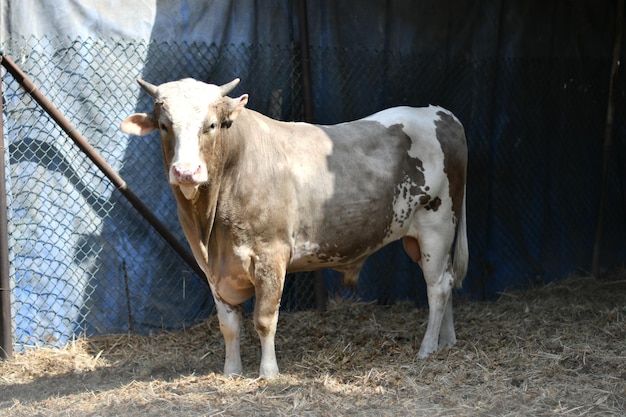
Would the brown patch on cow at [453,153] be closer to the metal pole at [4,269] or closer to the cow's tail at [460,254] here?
the cow's tail at [460,254]

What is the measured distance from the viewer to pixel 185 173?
15.0 ft

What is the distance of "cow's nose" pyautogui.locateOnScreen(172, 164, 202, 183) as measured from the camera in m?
4.56

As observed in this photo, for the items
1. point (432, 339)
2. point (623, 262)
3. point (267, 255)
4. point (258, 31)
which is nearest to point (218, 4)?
point (258, 31)

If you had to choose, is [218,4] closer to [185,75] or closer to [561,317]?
[185,75]

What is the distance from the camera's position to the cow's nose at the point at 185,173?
4.56 m

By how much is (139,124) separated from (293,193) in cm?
106

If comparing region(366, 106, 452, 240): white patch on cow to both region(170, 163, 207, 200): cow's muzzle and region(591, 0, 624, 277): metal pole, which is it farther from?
region(591, 0, 624, 277): metal pole

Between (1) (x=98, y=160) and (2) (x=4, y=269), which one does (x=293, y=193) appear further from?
(2) (x=4, y=269)

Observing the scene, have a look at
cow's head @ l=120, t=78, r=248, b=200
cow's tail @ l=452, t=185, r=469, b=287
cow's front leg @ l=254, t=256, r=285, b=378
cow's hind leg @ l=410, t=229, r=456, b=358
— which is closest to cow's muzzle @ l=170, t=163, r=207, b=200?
cow's head @ l=120, t=78, r=248, b=200

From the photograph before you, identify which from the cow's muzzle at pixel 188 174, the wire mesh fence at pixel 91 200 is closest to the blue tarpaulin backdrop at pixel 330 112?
the wire mesh fence at pixel 91 200

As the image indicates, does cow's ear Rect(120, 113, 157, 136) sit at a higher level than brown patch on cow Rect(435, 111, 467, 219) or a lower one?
higher

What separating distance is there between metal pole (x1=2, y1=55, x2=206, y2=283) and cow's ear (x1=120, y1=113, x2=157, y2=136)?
45.3 inches

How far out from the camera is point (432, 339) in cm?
595

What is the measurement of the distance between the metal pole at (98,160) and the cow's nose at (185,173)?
1820 millimetres
